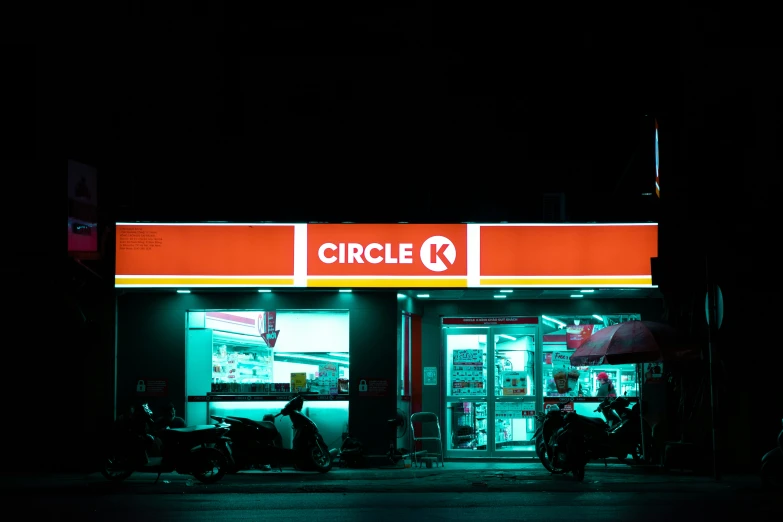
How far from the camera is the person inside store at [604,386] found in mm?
18438

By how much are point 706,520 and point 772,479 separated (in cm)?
406

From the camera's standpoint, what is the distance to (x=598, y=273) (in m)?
15.7

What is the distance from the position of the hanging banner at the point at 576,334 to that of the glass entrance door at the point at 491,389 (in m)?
0.66

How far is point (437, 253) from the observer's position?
15727 mm

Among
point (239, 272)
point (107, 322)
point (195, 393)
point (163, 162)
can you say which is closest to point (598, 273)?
point (239, 272)

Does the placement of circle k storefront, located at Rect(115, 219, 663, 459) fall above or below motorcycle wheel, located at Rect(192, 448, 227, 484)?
above

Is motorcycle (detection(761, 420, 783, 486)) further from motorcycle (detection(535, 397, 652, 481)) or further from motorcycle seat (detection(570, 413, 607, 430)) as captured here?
motorcycle seat (detection(570, 413, 607, 430))

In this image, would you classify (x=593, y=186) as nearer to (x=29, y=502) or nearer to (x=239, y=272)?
(x=239, y=272)

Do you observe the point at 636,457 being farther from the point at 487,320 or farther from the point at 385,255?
the point at 385,255

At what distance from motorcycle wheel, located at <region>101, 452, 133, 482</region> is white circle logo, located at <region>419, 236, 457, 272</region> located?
603 cm

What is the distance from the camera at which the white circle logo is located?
15711 mm

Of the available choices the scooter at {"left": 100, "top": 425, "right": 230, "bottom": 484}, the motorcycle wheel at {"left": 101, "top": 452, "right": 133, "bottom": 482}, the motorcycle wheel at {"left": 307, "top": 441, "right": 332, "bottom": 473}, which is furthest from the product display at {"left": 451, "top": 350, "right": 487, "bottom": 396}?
the motorcycle wheel at {"left": 101, "top": 452, "right": 133, "bottom": 482}

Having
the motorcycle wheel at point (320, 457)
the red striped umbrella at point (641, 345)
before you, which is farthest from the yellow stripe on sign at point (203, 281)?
the red striped umbrella at point (641, 345)

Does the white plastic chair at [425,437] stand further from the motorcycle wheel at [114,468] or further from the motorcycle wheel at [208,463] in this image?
the motorcycle wheel at [114,468]
